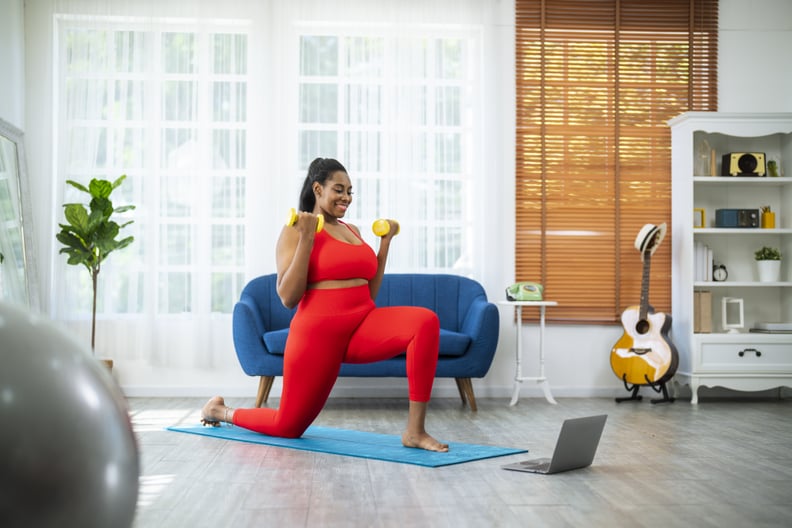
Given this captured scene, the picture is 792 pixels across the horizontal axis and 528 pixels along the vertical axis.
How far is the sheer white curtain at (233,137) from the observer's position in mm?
5918

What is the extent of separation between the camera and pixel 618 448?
376cm

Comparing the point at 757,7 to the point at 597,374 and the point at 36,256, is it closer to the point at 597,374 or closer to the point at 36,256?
the point at 597,374

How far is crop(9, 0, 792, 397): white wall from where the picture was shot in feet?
19.4

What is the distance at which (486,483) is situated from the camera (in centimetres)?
295

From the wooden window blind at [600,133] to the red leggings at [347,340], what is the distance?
2.71 m

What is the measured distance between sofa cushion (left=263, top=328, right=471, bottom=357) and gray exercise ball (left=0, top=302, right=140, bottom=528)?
143 inches

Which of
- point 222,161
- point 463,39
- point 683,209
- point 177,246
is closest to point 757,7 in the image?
point 683,209

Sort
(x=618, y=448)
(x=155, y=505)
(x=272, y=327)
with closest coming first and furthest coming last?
1. (x=155, y=505)
2. (x=618, y=448)
3. (x=272, y=327)

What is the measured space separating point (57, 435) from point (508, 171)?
5.04 m

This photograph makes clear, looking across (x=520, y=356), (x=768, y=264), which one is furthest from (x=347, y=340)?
(x=768, y=264)

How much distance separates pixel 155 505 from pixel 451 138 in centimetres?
404

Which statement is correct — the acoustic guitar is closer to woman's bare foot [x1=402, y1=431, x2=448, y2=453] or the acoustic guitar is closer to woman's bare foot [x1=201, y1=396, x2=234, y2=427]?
woman's bare foot [x1=402, y1=431, x2=448, y2=453]

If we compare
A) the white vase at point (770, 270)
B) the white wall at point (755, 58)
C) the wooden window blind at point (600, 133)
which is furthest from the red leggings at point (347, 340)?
the white wall at point (755, 58)

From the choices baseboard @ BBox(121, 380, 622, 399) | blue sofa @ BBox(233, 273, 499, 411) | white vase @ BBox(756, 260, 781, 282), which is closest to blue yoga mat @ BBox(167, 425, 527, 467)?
blue sofa @ BBox(233, 273, 499, 411)
